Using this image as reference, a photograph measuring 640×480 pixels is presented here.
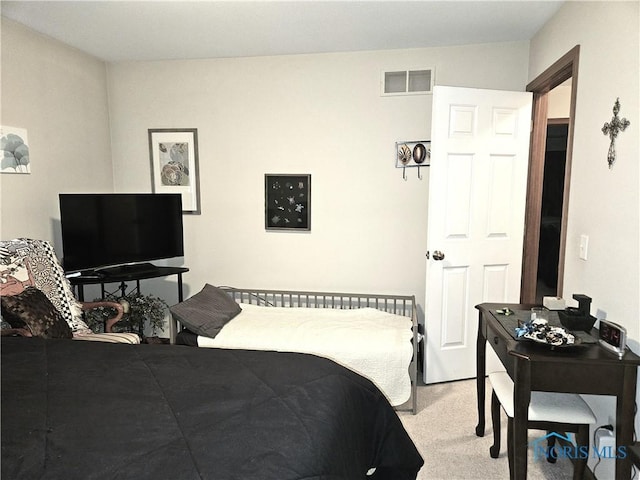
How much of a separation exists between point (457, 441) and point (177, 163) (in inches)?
120

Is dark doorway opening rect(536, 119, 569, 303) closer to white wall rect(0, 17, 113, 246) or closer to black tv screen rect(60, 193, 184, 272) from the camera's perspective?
black tv screen rect(60, 193, 184, 272)

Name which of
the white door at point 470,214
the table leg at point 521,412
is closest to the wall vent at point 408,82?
the white door at point 470,214

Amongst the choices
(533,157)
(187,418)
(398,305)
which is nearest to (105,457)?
(187,418)

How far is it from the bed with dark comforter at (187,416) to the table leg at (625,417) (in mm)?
781

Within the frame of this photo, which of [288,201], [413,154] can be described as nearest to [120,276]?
[288,201]

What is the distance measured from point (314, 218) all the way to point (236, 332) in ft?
3.96

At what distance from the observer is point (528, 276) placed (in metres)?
3.27

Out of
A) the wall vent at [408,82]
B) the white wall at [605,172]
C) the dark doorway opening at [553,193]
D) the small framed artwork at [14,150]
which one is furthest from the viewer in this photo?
the dark doorway opening at [553,193]

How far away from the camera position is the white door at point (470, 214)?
3.02 metres

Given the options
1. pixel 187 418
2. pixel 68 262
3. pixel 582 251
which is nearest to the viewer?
pixel 187 418

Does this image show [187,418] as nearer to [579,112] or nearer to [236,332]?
[236,332]

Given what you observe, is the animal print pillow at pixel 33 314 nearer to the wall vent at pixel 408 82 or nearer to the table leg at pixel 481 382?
the table leg at pixel 481 382

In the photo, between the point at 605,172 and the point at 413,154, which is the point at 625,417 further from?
the point at 413,154

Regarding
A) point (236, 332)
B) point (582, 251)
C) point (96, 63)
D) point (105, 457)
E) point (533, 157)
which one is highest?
point (96, 63)
